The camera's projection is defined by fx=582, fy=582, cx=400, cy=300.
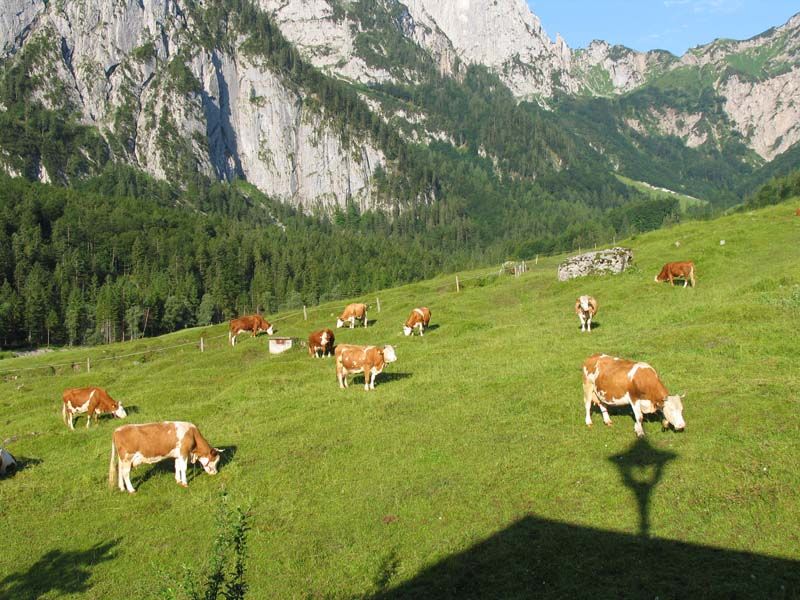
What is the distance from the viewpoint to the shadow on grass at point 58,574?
13.0m

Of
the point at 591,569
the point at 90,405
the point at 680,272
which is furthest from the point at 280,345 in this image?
the point at 591,569

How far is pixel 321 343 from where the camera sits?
39.6 metres

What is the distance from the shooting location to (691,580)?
10016mm

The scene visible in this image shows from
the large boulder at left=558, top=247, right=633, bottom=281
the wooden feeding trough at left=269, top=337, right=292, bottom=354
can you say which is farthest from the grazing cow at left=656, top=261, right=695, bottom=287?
the wooden feeding trough at left=269, top=337, right=292, bottom=354

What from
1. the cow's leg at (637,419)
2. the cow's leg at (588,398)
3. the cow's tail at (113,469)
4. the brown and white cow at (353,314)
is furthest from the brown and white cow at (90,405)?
the cow's leg at (637,419)

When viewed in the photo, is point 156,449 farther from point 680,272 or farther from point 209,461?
point 680,272

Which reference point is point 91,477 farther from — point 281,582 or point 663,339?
point 663,339

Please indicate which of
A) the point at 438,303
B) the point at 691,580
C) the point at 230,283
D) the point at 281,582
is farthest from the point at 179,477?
the point at 230,283

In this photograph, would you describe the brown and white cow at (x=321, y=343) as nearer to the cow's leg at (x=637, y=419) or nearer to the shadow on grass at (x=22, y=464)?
the shadow on grass at (x=22, y=464)

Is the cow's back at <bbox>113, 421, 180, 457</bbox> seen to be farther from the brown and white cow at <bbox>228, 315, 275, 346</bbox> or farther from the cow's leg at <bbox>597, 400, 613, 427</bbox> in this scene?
the brown and white cow at <bbox>228, 315, 275, 346</bbox>

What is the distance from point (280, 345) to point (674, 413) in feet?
109

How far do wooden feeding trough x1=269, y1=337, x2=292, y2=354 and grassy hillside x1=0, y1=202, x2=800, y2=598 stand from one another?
41.9ft

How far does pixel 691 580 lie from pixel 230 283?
153 m

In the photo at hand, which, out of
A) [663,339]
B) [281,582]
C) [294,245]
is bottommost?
[281,582]
